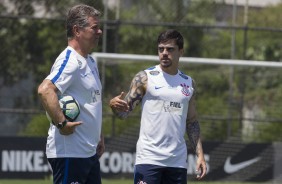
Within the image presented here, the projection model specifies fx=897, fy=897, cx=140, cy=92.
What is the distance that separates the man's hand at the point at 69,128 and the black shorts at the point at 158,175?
1.24 meters

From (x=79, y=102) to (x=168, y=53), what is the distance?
4.56 feet

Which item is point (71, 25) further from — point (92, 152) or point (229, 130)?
point (229, 130)

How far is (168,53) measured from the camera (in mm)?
7562

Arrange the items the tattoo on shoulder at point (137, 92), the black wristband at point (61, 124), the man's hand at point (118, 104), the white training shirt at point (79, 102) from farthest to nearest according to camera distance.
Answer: the tattoo on shoulder at point (137, 92), the man's hand at point (118, 104), the white training shirt at point (79, 102), the black wristband at point (61, 124)

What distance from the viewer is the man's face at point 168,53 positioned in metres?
7.54

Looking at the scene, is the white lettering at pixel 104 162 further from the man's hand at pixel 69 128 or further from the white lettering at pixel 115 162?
the man's hand at pixel 69 128

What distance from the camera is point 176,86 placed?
24.8 feet

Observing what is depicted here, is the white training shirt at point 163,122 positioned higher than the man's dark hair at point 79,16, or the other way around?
the man's dark hair at point 79,16

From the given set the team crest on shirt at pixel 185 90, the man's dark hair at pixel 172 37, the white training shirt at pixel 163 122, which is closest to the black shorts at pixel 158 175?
the white training shirt at pixel 163 122

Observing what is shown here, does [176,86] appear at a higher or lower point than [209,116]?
higher

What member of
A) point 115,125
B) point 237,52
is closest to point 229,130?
point 115,125

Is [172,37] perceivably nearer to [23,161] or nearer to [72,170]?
[72,170]

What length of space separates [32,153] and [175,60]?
8.08 metres

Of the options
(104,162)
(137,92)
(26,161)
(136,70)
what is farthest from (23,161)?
(137,92)
